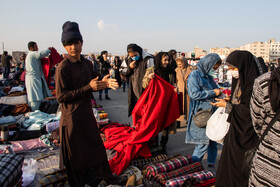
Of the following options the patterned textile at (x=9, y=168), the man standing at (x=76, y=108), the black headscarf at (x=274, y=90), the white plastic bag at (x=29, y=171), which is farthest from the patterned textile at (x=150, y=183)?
the black headscarf at (x=274, y=90)

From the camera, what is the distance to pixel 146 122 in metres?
3.60

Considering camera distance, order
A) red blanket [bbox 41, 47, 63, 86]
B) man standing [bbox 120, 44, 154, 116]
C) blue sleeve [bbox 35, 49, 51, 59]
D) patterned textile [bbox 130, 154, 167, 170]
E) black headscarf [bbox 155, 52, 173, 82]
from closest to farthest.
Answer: patterned textile [bbox 130, 154, 167, 170] < black headscarf [bbox 155, 52, 173, 82] < man standing [bbox 120, 44, 154, 116] < blue sleeve [bbox 35, 49, 51, 59] < red blanket [bbox 41, 47, 63, 86]

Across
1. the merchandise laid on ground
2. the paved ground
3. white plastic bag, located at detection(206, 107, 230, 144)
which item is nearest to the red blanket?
the merchandise laid on ground

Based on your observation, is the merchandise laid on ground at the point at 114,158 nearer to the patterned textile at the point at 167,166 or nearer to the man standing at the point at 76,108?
the patterned textile at the point at 167,166

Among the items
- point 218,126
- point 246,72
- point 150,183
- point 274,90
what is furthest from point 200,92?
point 274,90

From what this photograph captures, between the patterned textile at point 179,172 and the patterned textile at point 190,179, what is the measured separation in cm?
11

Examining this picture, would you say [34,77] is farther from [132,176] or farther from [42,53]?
[132,176]

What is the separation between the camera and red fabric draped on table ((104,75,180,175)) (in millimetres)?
3459

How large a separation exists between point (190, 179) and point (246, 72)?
4.62 feet

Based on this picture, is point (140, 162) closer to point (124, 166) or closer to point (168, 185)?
point (124, 166)

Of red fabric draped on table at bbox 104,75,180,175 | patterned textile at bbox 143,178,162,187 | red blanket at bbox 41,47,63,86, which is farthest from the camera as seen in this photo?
red blanket at bbox 41,47,63,86

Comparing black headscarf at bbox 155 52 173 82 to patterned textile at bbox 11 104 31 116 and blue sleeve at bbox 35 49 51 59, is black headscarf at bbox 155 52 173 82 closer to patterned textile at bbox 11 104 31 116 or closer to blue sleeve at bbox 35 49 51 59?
blue sleeve at bbox 35 49 51 59

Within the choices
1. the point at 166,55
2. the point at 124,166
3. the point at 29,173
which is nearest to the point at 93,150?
the point at 124,166

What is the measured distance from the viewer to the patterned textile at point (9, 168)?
87.9 inches
